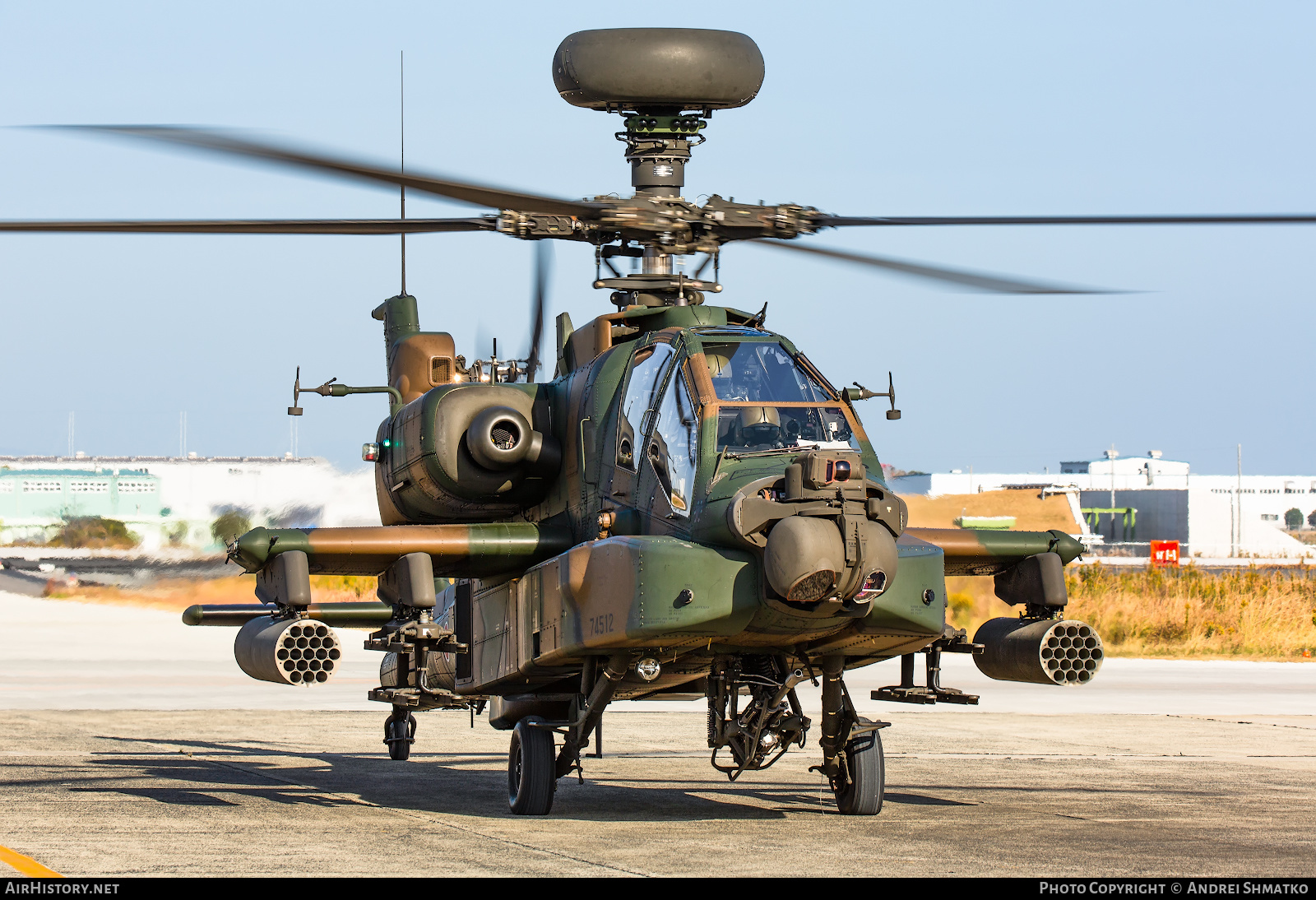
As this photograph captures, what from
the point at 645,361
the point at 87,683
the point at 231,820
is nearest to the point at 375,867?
the point at 231,820

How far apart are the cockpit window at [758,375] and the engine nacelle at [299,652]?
3346mm

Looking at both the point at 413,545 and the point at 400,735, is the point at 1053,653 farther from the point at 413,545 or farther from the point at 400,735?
the point at 400,735

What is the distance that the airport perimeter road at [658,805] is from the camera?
33.7 ft

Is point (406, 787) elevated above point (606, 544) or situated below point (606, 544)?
below

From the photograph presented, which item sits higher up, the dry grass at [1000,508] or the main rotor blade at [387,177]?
the main rotor blade at [387,177]

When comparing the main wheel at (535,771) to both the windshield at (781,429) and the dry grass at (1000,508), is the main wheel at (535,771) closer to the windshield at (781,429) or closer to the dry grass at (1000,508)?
the windshield at (781,429)

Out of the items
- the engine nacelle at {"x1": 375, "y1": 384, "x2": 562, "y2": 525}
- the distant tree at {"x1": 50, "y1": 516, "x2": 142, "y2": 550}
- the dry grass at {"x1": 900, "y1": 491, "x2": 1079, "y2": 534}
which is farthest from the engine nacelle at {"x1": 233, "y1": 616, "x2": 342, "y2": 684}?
the distant tree at {"x1": 50, "y1": 516, "x2": 142, "y2": 550}

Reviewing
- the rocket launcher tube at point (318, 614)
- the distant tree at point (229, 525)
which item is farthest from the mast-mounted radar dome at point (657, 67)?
the distant tree at point (229, 525)

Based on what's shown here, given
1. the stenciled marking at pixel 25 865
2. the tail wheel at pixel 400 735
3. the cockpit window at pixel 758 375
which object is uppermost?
the cockpit window at pixel 758 375

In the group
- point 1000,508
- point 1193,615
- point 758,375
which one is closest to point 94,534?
point 1000,508

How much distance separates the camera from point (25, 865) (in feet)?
32.5

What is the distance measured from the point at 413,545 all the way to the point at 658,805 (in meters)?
2.96

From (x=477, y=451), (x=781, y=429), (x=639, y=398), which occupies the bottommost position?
(x=477, y=451)
